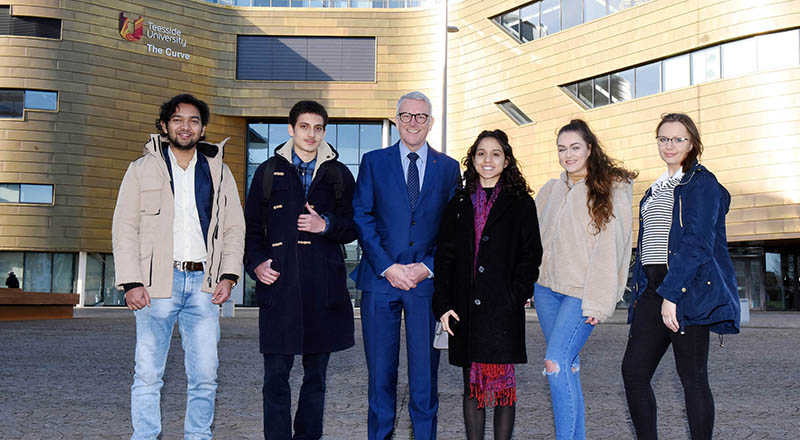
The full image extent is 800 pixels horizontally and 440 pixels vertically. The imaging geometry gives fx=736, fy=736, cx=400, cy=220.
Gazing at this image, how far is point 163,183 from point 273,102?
33.7m

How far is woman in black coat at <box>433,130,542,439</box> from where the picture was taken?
154 inches

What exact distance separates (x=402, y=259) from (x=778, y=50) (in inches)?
1039

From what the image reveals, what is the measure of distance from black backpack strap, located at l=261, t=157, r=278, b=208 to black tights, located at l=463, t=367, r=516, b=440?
1565 mm

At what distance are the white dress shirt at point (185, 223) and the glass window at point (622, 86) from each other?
28377 mm

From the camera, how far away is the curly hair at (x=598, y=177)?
13.0 ft

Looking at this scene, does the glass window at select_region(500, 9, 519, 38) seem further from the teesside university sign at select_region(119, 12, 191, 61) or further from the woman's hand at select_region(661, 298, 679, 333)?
the woman's hand at select_region(661, 298, 679, 333)

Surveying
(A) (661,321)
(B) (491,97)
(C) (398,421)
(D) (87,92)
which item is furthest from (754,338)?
(D) (87,92)

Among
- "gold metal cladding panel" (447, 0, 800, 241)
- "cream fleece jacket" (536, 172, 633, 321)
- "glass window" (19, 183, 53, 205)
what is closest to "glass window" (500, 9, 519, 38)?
"gold metal cladding panel" (447, 0, 800, 241)

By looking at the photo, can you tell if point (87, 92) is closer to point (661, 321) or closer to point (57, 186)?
point (57, 186)

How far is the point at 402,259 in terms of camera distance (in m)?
4.31

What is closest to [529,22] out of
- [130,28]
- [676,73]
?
[676,73]

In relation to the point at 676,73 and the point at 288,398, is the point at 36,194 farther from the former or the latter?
the point at 288,398

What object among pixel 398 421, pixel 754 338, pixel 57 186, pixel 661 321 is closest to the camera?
pixel 661 321

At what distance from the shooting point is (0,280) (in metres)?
33.0
